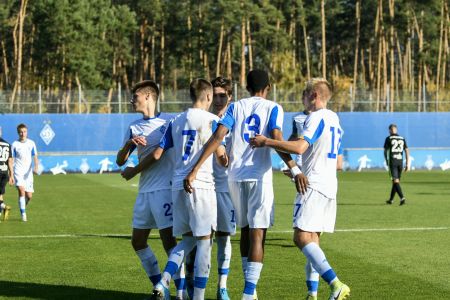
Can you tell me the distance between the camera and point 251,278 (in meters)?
9.08

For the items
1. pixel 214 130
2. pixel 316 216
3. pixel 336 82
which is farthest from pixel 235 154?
pixel 336 82

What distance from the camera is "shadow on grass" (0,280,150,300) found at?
10125 mm

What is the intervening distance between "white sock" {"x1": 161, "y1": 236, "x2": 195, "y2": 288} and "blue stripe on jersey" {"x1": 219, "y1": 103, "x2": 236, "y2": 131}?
1.14m

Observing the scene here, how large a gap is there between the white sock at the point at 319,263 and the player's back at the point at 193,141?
1094 mm

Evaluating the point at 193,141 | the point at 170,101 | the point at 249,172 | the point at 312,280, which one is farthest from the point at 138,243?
the point at 170,101

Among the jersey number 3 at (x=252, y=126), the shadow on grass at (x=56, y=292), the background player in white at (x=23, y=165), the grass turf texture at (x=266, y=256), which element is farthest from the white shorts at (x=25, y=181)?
the jersey number 3 at (x=252, y=126)

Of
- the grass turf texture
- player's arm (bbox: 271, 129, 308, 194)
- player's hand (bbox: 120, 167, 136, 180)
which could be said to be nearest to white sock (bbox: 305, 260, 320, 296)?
the grass turf texture

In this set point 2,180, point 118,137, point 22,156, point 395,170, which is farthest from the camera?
point 118,137

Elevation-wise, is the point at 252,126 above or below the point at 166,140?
above

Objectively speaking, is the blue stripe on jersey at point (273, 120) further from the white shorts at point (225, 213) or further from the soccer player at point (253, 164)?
the white shorts at point (225, 213)

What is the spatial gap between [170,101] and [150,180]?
133ft

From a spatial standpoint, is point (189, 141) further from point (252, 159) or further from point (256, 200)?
point (256, 200)

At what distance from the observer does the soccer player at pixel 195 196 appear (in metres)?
9.15

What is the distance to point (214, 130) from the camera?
30.2 ft
